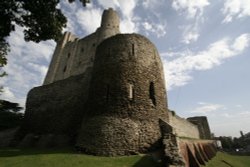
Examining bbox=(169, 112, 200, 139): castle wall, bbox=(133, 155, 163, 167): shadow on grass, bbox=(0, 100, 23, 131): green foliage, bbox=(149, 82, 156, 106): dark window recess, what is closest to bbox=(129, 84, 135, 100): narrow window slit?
bbox=(149, 82, 156, 106): dark window recess

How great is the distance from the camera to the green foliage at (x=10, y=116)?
902 inches

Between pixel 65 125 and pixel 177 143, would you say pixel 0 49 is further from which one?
pixel 177 143

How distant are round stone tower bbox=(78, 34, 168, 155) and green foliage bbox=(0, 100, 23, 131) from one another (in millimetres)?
16889

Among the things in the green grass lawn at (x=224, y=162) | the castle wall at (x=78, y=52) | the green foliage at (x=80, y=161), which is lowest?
the green foliage at (x=80, y=161)

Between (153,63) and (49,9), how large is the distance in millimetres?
6813

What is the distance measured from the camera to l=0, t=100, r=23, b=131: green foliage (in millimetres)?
22913

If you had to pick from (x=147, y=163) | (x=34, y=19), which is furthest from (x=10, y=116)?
(x=147, y=163)

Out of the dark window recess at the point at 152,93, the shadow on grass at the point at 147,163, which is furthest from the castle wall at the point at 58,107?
the shadow on grass at the point at 147,163

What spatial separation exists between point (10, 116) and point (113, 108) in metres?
20.0

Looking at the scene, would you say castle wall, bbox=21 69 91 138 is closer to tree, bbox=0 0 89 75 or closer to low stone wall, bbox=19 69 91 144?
low stone wall, bbox=19 69 91 144

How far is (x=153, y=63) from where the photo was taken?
12.4 metres

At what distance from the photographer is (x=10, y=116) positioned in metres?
24.2

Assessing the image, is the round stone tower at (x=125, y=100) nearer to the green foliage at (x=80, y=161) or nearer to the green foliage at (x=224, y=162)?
the green foliage at (x=80, y=161)

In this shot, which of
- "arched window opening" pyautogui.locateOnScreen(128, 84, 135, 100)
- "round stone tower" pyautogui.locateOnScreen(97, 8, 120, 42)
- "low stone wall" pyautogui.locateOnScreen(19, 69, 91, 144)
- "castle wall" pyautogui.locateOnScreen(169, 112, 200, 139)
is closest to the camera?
"arched window opening" pyautogui.locateOnScreen(128, 84, 135, 100)
